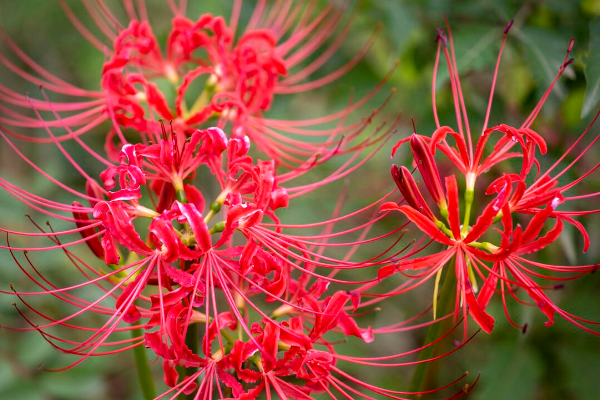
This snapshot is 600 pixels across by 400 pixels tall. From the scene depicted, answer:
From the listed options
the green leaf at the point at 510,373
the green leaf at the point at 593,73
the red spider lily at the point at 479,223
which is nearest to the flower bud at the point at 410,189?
the red spider lily at the point at 479,223

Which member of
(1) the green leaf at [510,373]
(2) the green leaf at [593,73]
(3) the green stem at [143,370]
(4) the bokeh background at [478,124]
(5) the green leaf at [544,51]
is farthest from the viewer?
(1) the green leaf at [510,373]

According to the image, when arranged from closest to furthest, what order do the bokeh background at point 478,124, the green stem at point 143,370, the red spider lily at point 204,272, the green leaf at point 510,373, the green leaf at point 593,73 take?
the red spider lily at point 204,272 → the green stem at point 143,370 → the green leaf at point 593,73 → the bokeh background at point 478,124 → the green leaf at point 510,373

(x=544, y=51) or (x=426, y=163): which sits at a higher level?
(x=544, y=51)

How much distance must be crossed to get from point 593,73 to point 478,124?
0.40 m

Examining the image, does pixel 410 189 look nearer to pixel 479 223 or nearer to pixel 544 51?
pixel 479 223

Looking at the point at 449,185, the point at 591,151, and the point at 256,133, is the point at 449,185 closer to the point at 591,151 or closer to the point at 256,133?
the point at 256,133

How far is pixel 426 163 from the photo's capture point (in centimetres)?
102

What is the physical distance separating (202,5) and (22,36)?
0.97 m

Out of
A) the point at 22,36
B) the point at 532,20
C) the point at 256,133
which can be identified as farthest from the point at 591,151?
the point at 22,36

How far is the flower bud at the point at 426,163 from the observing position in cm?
101

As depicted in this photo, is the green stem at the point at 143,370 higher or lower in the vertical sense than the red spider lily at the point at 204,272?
lower

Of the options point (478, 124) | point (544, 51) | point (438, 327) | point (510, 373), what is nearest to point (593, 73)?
point (544, 51)

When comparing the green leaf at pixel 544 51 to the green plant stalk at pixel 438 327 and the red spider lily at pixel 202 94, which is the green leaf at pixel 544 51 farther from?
the green plant stalk at pixel 438 327

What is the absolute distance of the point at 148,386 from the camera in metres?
1.10
